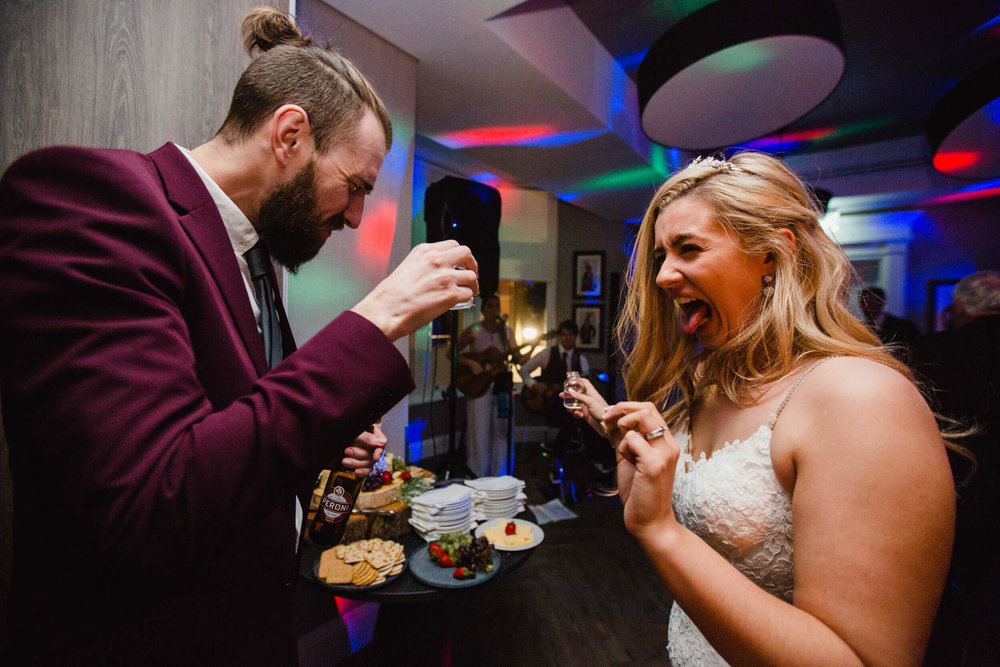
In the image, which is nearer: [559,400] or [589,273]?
[559,400]

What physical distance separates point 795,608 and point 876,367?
49 cm

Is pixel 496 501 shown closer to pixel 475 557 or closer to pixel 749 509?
pixel 475 557

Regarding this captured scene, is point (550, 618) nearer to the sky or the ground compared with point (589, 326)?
nearer to the ground

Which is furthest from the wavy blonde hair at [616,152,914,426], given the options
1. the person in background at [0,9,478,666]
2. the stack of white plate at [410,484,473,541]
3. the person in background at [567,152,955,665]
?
the stack of white plate at [410,484,473,541]

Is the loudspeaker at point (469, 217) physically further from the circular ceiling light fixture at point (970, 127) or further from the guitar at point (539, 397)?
the circular ceiling light fixture at point (970, 127)

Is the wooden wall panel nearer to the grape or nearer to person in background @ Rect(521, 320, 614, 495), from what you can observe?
the grape

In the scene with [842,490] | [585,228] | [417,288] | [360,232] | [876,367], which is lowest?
[842,490]

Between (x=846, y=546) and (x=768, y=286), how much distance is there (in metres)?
0.66

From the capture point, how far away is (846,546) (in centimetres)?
82

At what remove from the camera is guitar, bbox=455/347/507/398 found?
5328mm

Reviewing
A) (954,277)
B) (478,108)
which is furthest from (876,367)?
(954,277)

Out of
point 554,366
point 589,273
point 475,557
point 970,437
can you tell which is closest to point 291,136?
point 475,557

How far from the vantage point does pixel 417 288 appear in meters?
0.76

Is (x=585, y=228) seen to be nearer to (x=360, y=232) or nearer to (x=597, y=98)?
(x=597, y=98)
